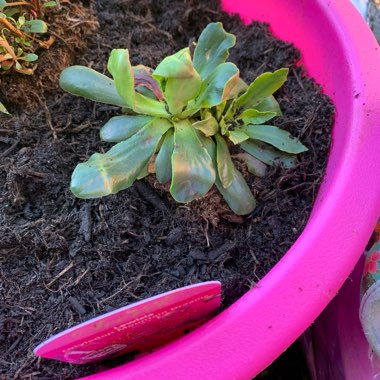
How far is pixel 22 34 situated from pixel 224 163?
48 cm

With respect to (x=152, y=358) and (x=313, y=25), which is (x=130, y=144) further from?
(x=313, y=25)

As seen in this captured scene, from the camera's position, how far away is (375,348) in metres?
0.91

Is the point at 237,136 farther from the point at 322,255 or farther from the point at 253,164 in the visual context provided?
the point at 322,255

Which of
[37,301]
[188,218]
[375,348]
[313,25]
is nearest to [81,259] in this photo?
[37,301]

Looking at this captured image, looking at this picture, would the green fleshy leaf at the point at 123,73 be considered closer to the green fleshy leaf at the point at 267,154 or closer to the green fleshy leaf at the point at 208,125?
the green fleshy leaf at the point at 208,125

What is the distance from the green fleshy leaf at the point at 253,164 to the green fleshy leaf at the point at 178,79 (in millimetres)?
158

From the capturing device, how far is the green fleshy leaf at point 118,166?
806 millimetres

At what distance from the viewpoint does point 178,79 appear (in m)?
0.80

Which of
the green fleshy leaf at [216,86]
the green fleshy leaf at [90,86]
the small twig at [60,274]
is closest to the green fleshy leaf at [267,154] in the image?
the green fleshy leaf at [216,86]

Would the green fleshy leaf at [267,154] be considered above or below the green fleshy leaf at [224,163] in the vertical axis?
above

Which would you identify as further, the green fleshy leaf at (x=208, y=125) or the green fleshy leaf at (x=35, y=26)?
the green fleshy leaf at (x=35, y=26)

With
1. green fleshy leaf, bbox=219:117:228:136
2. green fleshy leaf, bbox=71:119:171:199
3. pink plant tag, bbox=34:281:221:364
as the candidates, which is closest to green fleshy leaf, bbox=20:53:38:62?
green fleshy leaf, bbox=71:119:171:199

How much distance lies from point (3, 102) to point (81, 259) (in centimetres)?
39

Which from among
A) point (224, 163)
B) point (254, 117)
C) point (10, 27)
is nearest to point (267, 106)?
point (254, 117)
